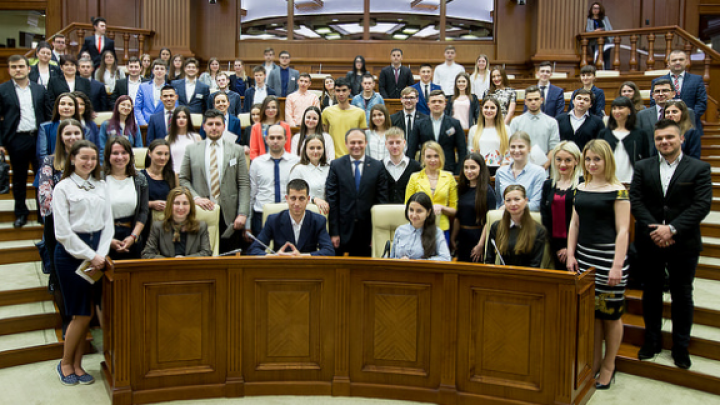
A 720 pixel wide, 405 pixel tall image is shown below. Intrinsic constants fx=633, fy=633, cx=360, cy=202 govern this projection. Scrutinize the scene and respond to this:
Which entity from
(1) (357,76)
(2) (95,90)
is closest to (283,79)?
(1) (357,76)

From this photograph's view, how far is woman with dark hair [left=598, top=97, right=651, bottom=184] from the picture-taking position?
4.40 meters

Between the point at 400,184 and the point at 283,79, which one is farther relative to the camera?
the point at 283,79

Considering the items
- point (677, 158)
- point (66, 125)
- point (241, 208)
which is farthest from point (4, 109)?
point (677, 158)

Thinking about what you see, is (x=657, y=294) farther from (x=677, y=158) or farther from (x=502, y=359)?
(x=502, y=359)

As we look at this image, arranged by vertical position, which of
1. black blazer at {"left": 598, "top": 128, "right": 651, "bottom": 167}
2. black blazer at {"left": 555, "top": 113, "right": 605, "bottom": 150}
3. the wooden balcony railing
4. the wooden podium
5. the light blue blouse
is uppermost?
the wooden balcony railing

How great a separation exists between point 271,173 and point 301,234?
→ 0.87m

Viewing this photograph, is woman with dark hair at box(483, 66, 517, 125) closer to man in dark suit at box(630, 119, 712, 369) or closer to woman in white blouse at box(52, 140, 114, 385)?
man in dark suit at box(630, 119, 712, 369)

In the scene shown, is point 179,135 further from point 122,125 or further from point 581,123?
point 581,123

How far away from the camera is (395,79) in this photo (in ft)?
23.7

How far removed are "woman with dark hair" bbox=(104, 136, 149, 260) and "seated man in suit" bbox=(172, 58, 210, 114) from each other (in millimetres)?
2633

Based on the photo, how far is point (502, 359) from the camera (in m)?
3.11

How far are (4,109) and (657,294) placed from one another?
16.0 ft

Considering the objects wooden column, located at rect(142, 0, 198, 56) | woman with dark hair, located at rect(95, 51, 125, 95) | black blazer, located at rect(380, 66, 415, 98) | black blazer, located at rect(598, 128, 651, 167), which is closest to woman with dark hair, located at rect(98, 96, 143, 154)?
woman with dark hair, located at rect(95, 51, 125, 95)

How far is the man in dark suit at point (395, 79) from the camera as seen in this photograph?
721cm
